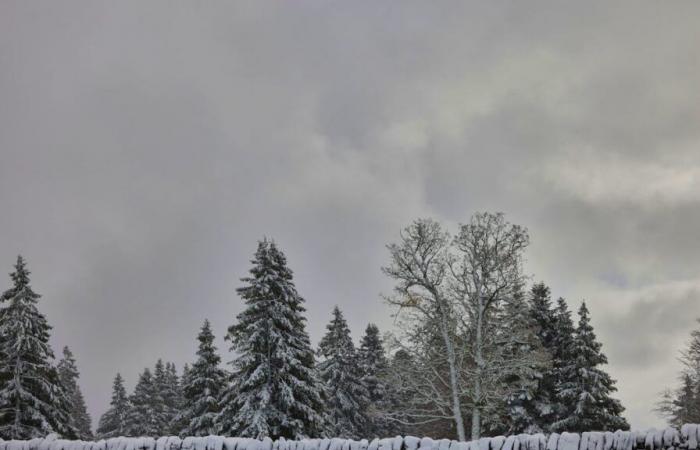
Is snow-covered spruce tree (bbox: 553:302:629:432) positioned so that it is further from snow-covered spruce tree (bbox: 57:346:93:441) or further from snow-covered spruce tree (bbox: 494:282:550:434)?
snow-covered spruce tree (bbox: 57:346:93:441)

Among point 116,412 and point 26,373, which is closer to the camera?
point 26,373

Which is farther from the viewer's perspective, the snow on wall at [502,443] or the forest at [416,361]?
the forest at [416,361]

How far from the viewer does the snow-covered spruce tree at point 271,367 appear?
22953 millimetres

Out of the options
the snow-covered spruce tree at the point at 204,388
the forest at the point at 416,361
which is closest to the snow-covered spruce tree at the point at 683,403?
the forest at the point at 416,361

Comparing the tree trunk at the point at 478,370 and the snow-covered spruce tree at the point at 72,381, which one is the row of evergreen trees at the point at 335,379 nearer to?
the tree trunk at the point at 478,370

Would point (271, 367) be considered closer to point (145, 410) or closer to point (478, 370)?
point (478, 370)

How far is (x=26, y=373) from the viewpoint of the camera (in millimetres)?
24734

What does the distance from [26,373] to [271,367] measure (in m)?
11.0

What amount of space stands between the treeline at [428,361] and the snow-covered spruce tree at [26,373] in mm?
74

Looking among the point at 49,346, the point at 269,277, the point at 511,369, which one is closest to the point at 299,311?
the point at 269,277

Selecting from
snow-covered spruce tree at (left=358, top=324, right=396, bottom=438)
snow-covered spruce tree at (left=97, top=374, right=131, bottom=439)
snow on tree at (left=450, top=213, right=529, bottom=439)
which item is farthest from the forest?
snow-covered spruce tree at (left=97, top=374, right=131, bottom=439)

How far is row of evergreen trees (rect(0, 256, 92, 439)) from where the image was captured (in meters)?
23.7

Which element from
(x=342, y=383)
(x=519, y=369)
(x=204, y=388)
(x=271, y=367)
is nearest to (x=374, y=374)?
(x=342, y=383)

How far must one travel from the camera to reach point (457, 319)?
2159 cm
